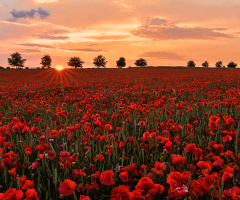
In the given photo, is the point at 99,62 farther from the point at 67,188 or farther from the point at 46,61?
the point at 67,188

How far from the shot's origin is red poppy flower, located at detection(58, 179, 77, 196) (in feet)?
4.62

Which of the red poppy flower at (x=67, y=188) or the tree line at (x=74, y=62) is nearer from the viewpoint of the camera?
the red poppy flower at (x=67, y=188)

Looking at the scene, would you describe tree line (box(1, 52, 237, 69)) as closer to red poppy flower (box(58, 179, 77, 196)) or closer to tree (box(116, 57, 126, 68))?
tree (box(116, 57, 126, 68))

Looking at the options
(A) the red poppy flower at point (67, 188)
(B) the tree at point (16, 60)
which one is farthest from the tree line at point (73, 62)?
(A) the red poppy flower at point (67, 188)

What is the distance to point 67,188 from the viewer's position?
1.44 meters

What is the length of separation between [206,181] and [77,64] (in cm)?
10101

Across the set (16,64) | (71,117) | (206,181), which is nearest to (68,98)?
(71,117)

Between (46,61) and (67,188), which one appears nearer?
(67,188)

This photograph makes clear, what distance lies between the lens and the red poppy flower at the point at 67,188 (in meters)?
1.41

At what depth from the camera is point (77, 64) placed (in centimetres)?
9862

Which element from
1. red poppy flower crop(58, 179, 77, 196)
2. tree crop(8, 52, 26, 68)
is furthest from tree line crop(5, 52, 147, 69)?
red poppy flower crop(58, 179, 77, 196)

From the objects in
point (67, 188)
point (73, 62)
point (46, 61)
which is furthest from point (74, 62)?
point (67, 188)

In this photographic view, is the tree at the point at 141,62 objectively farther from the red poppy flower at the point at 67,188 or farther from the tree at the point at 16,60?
the red poppy flower at the point at 67,188

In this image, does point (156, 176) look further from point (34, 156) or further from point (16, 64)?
point (16, 64)
